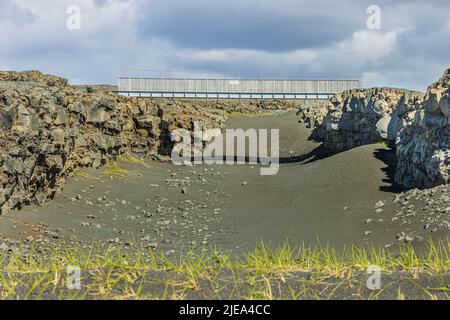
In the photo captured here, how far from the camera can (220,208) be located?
67.6 ft

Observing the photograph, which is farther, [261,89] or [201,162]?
[261,89]

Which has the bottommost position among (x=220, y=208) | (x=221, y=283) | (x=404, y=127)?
(x=220, y=208)

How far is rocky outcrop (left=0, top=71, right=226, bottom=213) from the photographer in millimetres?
16375

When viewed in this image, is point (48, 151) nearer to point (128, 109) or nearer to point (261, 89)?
point (128, 109)

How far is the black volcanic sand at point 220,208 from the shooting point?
15.2m

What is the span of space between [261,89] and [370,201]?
43.7 metres

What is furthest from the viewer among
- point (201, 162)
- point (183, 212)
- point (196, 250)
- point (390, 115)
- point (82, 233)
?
point (201, 162)

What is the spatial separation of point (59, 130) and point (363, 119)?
1832cm

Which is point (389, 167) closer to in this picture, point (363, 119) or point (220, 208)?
point (220, 208)

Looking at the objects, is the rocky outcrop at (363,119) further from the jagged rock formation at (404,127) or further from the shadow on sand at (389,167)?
the shadow on sand at (389,167)

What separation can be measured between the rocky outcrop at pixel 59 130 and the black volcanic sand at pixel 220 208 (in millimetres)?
861

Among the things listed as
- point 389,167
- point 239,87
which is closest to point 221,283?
point 389,167

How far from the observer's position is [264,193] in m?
22.2
